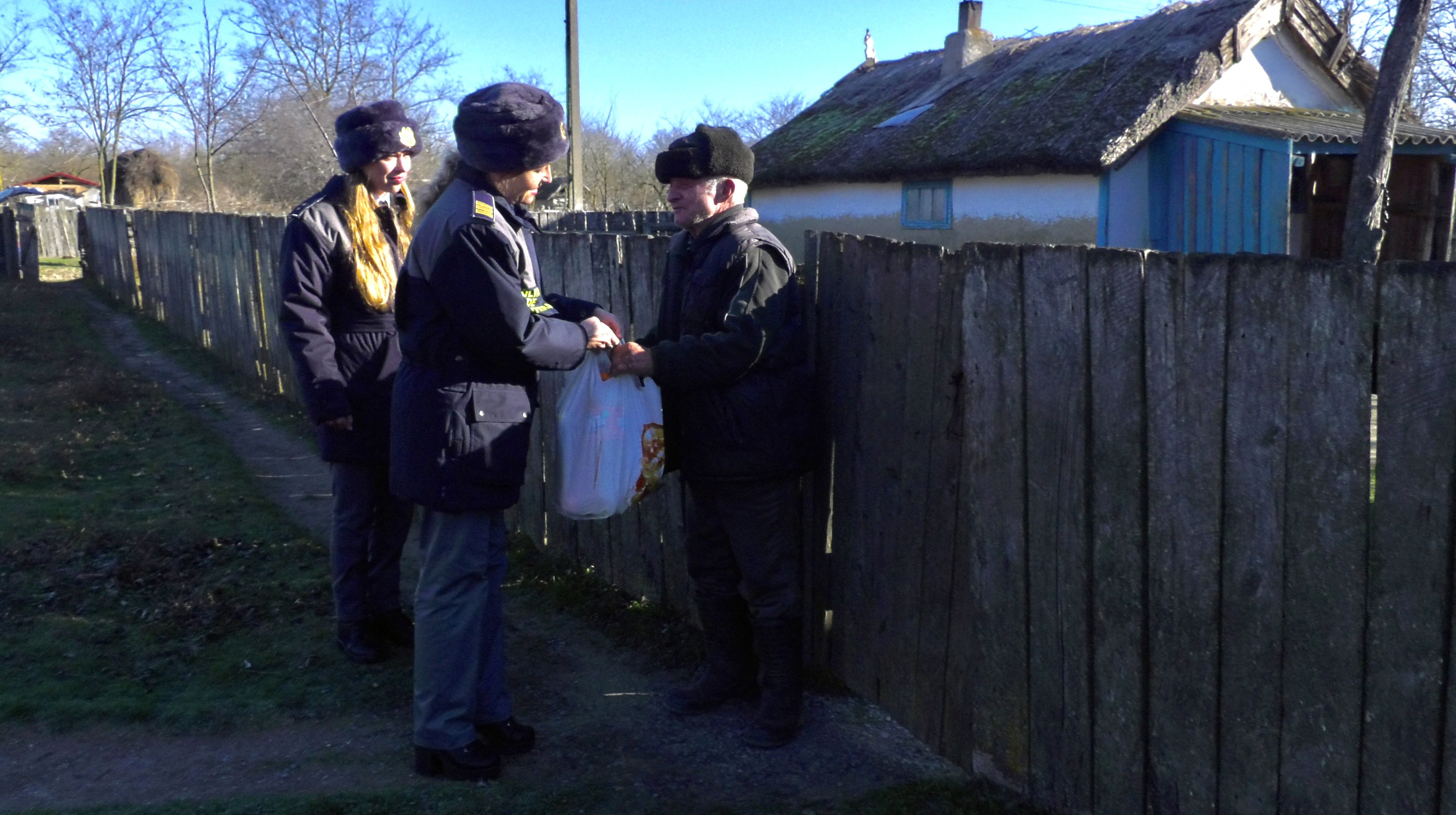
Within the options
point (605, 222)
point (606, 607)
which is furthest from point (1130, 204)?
point (606, 607)

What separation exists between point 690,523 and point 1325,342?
6.61 ft

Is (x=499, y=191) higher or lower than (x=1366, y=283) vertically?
higher

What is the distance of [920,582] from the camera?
10.7 ft

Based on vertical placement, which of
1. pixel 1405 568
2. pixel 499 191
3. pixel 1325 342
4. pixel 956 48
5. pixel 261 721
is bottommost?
pixel 261 721

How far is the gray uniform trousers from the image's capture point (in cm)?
324

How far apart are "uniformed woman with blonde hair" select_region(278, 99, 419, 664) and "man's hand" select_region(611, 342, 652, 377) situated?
0.97 m

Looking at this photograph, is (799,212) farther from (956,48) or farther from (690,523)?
(690,523)

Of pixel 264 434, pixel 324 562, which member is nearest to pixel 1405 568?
pixel 324 562

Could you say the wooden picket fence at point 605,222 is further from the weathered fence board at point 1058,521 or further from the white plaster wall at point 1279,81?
the weathered fence board at point 1058,521

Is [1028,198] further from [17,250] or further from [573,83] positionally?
[17,250]

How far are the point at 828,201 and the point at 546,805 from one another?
1809 cm

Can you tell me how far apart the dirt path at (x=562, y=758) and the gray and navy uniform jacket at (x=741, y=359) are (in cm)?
84

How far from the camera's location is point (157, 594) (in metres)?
4.82

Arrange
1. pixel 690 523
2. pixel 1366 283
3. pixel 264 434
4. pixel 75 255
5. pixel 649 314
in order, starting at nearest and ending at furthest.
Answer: pixel 1366 283 → pixel 690 523 → pixel 649 314 → pixel 264 434 → pixel 75 255
